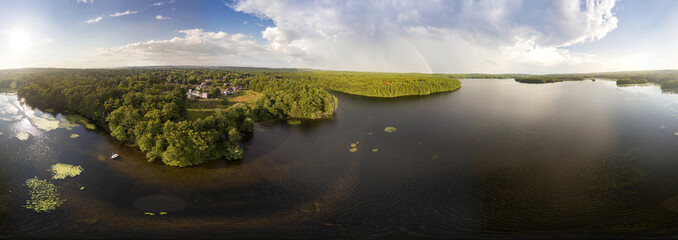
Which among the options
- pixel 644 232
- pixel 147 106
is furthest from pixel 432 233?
pixel 147 106

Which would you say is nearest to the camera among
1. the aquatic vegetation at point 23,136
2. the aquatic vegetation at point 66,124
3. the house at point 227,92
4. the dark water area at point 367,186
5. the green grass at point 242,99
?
the dark water area at point 367,186

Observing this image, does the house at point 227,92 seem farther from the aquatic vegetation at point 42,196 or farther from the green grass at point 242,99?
the aquatic vegetation at point 42,196

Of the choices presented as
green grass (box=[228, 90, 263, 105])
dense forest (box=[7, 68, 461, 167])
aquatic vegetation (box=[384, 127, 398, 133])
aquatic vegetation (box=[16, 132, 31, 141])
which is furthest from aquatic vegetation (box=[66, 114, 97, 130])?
aquatic vegetation (box=[384, 127, 398, 133])

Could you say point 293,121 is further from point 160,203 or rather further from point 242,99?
point 242,99

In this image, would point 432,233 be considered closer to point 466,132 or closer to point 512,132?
point 466,132

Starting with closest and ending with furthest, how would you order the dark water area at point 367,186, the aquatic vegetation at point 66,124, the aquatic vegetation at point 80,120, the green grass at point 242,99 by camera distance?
1. the dark water area at point 367,186
2. the aquatic vegetation at point 66,124
3. the aquatic vegetation at point 80,120
4. the green grass at point 242,99

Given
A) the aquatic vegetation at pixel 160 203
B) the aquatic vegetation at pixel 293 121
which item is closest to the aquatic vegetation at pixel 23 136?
the aquatic vegetation at pixel 160 203

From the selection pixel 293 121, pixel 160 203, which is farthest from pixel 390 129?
pixel 160 203
